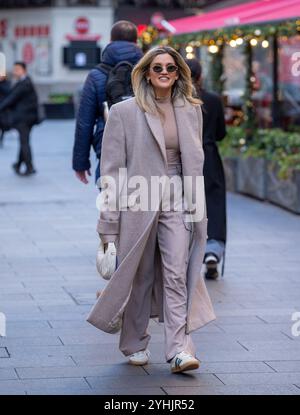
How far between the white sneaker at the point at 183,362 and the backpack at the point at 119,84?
216 centimetres

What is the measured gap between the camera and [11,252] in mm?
11078

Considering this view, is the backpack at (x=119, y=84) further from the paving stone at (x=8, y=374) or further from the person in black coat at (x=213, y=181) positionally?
the paving stone at (x=8, y=374)

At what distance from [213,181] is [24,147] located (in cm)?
963

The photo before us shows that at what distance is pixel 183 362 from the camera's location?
6.31 m

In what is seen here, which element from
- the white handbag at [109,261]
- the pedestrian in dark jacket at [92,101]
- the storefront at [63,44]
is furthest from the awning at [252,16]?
the storefront at [63,44]

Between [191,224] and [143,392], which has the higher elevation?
[191,224]

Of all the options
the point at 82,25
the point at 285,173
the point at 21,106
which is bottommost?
the point at 285,173

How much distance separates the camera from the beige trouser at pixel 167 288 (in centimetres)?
645

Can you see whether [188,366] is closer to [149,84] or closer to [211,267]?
[149,84]

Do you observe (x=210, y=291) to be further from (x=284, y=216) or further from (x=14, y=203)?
(x=14, y=203)

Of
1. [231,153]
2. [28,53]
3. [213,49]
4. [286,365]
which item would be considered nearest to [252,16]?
[231,153]

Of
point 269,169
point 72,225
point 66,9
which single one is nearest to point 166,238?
point 72,225

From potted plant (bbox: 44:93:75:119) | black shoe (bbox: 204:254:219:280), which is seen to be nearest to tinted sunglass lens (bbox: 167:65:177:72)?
black shoe (bbox: 204:254:219:280)

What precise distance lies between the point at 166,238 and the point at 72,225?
21.5 feet
